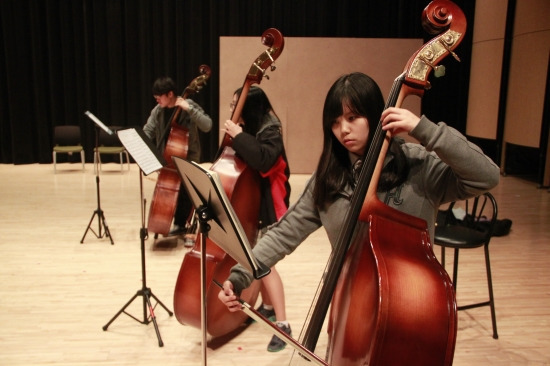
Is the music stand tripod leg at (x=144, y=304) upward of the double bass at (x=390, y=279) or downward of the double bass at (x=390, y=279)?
downward

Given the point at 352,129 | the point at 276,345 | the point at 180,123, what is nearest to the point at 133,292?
the point at 276,345

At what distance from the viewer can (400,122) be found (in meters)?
1.23

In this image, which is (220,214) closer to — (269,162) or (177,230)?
(269,162)

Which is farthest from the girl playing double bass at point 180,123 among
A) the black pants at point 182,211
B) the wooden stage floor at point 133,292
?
the wooden stage floor at point 133,292

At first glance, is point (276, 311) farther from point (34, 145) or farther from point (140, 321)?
point (34, 145)

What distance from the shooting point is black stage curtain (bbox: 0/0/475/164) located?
8.13 metres

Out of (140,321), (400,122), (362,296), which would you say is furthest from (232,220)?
(140,321)

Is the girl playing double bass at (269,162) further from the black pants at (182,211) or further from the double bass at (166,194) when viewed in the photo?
the black pants at (182,211)

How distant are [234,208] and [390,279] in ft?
4.62

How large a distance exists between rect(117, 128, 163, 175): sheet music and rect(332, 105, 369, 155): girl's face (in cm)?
147

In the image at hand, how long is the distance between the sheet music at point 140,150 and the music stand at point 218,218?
A: 120 cm

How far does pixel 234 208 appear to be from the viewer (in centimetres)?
251

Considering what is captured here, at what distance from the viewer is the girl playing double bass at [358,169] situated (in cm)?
124

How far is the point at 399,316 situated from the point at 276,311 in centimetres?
159
